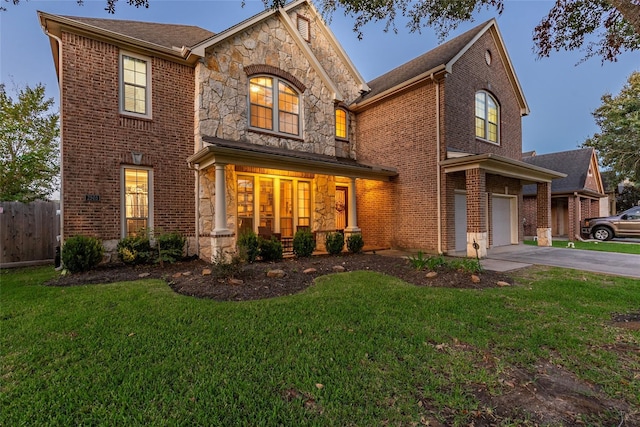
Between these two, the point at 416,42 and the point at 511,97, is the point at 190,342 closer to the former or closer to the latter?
the point at 511,97

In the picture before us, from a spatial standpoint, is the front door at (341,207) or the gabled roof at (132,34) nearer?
the gabled roof at (132,34)

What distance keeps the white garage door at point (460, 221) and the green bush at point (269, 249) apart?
6.44 metres

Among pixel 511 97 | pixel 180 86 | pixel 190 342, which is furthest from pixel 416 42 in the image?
pixel 190 342

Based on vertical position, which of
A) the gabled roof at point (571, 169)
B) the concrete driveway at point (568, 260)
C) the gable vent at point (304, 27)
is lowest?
the concrete driveway at point (568, 260)

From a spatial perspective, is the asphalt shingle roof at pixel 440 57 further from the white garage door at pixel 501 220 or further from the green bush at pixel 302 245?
the green bush at pixel 302 245

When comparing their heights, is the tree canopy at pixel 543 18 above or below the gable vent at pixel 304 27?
below

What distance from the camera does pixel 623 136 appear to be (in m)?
20.1

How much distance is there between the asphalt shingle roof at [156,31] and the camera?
26.6 feet

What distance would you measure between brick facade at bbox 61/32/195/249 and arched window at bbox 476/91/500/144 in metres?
10.6

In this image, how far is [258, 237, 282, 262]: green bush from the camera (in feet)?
26.7

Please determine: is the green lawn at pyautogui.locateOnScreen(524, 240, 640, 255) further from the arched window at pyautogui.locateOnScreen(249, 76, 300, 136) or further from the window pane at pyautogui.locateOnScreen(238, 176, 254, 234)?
the window pane at pyautogui.locateOnScreen(238, 176, 254, 234)

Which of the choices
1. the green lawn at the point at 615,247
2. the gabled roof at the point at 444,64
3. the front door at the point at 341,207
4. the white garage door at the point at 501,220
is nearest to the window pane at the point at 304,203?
the front door at the point at 341,207

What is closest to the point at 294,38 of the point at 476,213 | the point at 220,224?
the point at 220,224

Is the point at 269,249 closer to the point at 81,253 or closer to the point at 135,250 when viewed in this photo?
the point at 135,250
